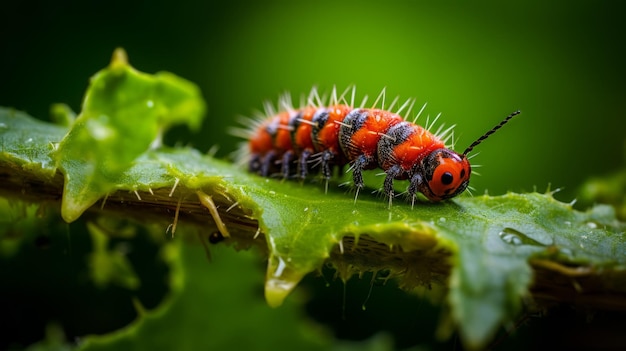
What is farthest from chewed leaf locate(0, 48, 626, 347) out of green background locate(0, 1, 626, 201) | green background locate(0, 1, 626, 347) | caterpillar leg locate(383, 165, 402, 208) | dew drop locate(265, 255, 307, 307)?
green background locate(0, 1, 626, 201)

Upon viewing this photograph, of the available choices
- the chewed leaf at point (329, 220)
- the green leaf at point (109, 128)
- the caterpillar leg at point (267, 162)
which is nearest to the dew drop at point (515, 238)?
the chewed leaf at point (329, 220)

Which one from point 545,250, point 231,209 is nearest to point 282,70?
point 231,209

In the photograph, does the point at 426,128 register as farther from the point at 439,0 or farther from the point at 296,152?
the point at 439,0

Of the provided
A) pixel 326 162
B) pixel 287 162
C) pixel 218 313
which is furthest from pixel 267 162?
pixel 218 313

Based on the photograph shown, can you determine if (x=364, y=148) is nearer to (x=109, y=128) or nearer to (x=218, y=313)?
(x=218, y=313)

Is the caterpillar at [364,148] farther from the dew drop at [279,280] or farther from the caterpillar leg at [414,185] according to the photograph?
the dew drop at [279,280]

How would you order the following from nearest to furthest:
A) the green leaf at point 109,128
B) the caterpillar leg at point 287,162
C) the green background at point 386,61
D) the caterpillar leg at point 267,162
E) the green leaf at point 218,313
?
1. the green leaf at point 109,128
2. the green leaf at point 218,313
3. the caterpillar leg at point 287,162
4. the caterpillar leg at point 267,162
5. the green background at point 386,61
